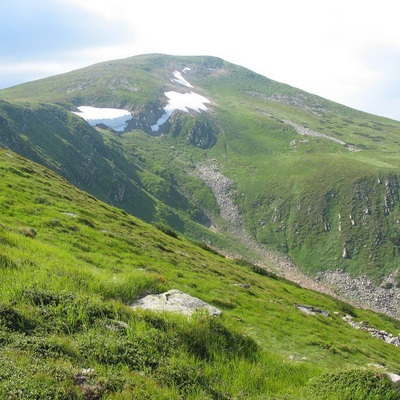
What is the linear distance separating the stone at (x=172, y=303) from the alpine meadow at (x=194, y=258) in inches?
6.9

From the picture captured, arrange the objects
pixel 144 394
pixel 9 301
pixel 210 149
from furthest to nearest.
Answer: pixel 210 149
pixel 9 301
pixel 144 394

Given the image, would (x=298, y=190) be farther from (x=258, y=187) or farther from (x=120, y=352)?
(x=120, y=352)

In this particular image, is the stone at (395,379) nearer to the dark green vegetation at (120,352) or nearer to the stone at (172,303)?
the dark green vegetation at (120,352)

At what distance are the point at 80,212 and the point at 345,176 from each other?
375 feet

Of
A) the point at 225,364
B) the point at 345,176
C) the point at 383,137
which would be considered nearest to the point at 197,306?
the point at 225,364

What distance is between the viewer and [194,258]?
42.3m

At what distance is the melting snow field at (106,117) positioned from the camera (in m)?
182

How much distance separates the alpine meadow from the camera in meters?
6.94

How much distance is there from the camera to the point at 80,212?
3391cm

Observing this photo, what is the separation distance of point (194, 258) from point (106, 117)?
16784cm

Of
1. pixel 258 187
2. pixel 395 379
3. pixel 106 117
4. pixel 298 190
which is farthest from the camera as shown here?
pixel 106 117

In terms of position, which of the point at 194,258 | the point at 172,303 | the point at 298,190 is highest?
the point at 298,190

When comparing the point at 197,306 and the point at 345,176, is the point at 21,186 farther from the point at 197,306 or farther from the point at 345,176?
the point at 345,176

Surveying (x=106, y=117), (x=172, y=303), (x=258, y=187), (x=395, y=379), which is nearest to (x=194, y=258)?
(x=172, y=303)
